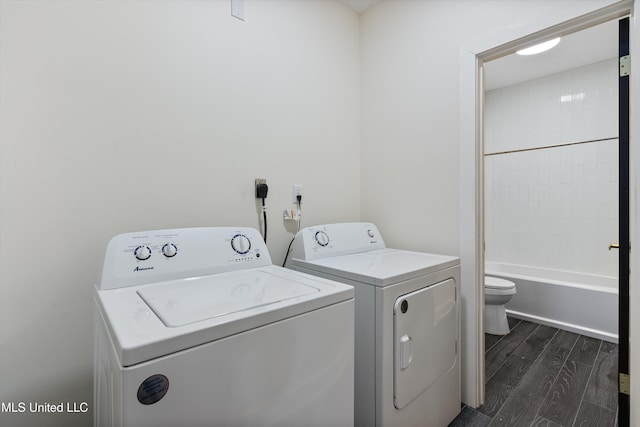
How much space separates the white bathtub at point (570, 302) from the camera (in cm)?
248

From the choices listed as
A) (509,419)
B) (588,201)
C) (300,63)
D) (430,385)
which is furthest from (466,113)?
(588,201)

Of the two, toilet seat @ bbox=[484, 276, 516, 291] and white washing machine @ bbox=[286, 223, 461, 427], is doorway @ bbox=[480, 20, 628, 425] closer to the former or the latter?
toilet seat @ bbox=[484, 276, 516, 291]

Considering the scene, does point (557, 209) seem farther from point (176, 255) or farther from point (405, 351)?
point (176, 255)

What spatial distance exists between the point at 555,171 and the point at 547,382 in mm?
2232

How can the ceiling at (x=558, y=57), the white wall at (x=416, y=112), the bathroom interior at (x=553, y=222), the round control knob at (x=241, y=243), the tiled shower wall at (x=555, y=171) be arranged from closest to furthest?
the round control knob at (x=241, y=243)
the white wall at (x=416, y=112)
the bathroom interior at (x=553, y=222)
the ceiling at (x=558, y=57)
the tiled shower wall at (x=555, y=171)

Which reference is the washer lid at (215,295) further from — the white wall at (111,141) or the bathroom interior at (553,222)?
the bathroom interior at (553,222)

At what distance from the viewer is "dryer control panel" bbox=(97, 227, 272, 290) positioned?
102 cm

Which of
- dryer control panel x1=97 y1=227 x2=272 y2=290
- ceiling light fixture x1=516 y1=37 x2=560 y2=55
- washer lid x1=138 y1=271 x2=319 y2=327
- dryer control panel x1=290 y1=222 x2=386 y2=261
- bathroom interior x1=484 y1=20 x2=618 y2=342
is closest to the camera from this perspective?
washer lid x1=138 y1=271 x2=319 y2=327

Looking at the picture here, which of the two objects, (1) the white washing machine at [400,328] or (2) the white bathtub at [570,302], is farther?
(2) the white bathtub at [570,302]

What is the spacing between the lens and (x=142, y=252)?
1.08m

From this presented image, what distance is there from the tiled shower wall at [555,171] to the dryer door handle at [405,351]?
2.80 metres

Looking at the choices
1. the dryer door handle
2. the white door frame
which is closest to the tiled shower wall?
the white door frame

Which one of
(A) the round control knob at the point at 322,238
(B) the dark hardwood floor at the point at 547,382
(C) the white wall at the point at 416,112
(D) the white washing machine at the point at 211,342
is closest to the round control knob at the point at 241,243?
(D) the white washing machine at the point at 211,342

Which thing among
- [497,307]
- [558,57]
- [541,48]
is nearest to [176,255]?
[497,307]
